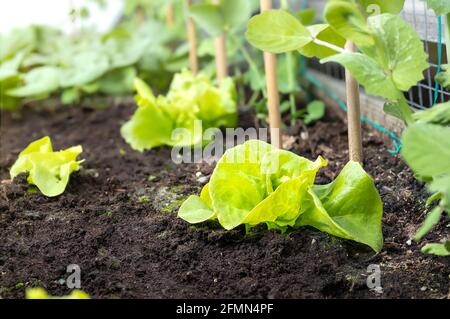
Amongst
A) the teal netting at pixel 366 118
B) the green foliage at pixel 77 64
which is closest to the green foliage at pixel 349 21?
the teal netting at pixel 366 118

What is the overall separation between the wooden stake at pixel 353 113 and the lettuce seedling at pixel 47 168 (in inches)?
29.8

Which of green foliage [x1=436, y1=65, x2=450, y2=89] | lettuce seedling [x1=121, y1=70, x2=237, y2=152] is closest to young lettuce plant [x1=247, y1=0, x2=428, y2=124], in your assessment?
green foliage [x1=436, y1=65, x2=450, y2=89]

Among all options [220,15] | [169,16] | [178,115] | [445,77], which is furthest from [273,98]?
[169,16]

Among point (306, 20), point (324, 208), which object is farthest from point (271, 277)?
point (306, 20)

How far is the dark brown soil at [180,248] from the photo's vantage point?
4.37 feet

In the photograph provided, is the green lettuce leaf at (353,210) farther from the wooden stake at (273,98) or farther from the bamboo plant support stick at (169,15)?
the bamboo plant support stick at (169,15)

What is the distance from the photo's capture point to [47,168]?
184 cm

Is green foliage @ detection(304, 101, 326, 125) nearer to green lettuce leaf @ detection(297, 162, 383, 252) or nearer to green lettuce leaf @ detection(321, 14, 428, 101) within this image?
green lettuce leaf @ detection(297, 162, 383, 252)

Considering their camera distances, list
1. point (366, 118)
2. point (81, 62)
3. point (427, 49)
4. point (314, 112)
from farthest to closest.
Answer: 1. point (81, 62)
2. point (314, 112)
3. point (366, 118)
4. point (427, 49)

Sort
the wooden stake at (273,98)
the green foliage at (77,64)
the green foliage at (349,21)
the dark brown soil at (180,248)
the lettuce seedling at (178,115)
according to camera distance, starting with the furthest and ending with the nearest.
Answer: the green foliage at (77,64) → the lettuce seedling at (178,115) → the wooden stake at (273,98) → the dark brown soil at (180,248) → the green foliage at (349,21)

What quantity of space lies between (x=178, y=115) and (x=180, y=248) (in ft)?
2.91

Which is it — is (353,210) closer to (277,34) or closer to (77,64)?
(277,34)

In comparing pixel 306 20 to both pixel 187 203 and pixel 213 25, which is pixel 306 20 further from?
pixel 187 203

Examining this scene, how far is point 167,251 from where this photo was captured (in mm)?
1491
